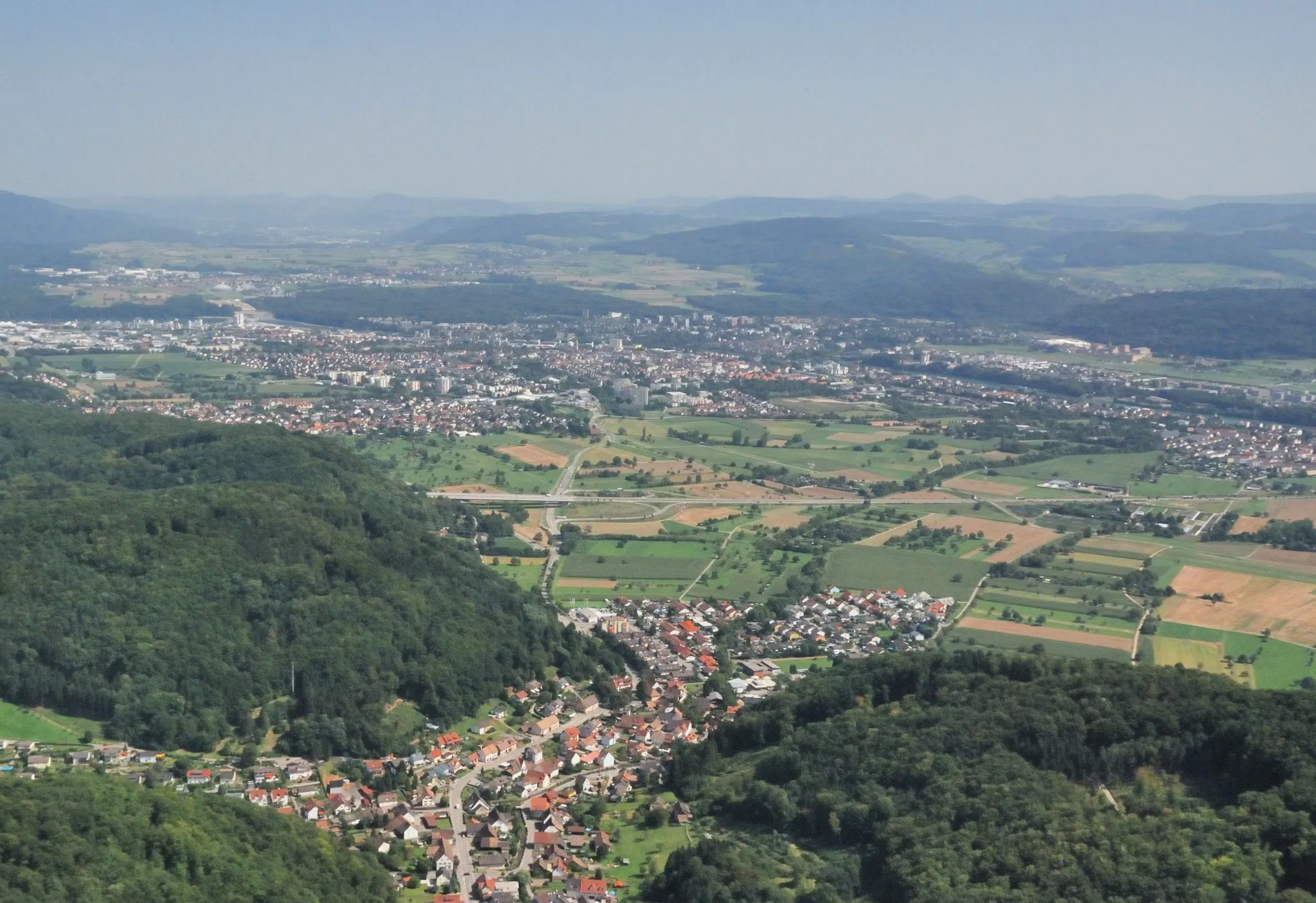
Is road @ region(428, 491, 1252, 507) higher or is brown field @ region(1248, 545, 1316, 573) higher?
road @ region(428, 491, 1252, 507)

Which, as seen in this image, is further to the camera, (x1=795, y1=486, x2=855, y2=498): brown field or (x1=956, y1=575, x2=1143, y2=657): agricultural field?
(x1=795, y1=486, x2=855, y2=498): brown field

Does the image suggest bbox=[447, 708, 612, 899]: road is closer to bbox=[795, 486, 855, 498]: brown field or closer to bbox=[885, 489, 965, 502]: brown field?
bbox=[795, 486, 855, 498]: brown field

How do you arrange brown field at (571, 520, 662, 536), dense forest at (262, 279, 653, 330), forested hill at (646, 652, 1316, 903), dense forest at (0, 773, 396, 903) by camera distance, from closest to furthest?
dense forest at (0, 773, 396, 903)
forested hill at (646, 652, 1316, 903)
brown field at (571, 520, 662, 536)
dense forest at (262, 279, 653, 330)

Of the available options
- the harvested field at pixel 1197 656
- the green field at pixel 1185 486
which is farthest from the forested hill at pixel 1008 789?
the green field at pixel 1185 486

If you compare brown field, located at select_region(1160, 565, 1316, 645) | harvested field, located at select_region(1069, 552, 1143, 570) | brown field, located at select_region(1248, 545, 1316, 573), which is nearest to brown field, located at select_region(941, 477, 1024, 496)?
harvested field, located at select_region(1069, 552, 1143, 570)

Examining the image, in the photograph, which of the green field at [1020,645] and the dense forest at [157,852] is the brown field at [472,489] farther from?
the dense forest at [157,852]

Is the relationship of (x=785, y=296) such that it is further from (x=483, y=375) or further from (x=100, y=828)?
(x=100, y=828)
